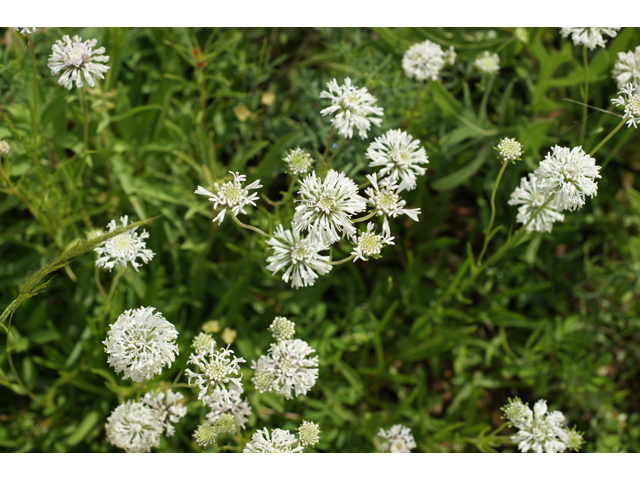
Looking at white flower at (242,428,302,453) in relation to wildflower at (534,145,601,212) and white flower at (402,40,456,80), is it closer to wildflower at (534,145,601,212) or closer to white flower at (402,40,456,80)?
wildflower at (534,145,601,212)

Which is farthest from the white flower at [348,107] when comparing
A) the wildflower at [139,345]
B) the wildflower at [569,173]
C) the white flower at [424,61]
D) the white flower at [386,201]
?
the wildflower at [139,345]

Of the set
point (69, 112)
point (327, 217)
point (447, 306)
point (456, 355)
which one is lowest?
point (327, 217)

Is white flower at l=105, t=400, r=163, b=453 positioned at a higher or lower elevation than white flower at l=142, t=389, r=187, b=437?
lower

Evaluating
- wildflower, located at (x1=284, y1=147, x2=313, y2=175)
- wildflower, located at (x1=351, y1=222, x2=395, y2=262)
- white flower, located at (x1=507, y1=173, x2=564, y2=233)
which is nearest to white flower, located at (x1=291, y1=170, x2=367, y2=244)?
wildflower, located at (x1=351, y1=222, x2=395, y2=262)

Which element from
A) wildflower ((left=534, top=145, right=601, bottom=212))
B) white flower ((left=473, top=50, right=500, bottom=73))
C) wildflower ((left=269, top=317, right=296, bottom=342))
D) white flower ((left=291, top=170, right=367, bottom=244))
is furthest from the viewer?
white flower ((left=473, top=50, right=500, bottom=73))

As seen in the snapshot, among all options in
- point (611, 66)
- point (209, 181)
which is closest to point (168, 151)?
point (209, 181)

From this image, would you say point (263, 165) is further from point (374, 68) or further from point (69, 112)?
point (69, 112)

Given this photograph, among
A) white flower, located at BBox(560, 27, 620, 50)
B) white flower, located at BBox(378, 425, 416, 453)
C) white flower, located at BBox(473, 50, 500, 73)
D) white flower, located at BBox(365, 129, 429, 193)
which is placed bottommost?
white flower, located at BBox(378, 425, 416, 453)
